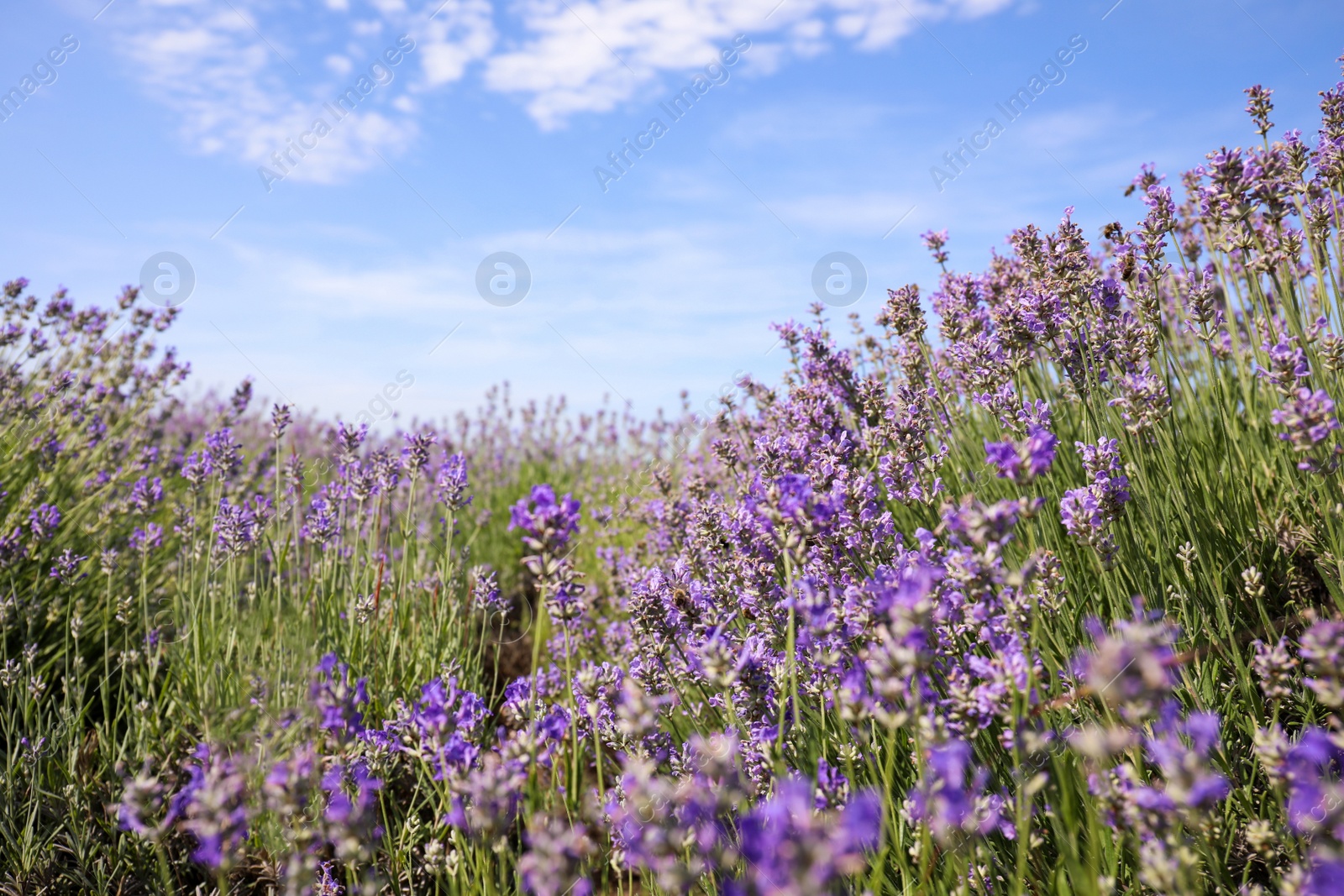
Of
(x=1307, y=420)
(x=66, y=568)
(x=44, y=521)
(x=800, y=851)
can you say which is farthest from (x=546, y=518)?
(x=44, y=521)

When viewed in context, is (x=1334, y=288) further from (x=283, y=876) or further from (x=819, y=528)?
(x=283, y=876)

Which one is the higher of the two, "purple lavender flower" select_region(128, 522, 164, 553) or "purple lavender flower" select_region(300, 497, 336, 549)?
"purple lavender flower" select_region(128, 522, 164, 553)

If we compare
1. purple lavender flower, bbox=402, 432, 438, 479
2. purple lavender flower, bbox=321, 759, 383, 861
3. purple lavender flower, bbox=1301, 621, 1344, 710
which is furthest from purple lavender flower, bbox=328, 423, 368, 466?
purple lavender flower, bbox=1301, 621, 1344, 710

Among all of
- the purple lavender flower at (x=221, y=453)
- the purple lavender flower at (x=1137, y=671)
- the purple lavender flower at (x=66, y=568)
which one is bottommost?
the purple lavender flower at (x=1137, y=671)

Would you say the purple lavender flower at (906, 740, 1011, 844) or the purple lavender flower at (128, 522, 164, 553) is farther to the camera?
the purple lavender flower at (128, 522, 164, 553)

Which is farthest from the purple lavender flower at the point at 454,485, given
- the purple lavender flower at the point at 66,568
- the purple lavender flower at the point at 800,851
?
the purple lavender flower at the point at 800,851

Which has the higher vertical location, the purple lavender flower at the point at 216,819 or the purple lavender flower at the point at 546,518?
the purple lavender flower at the point at 546,518

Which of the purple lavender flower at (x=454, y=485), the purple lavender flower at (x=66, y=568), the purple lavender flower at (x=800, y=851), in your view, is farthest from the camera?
the purple lavender flower at (x=454, y=485)

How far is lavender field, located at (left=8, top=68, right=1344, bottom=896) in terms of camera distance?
1.26 meters

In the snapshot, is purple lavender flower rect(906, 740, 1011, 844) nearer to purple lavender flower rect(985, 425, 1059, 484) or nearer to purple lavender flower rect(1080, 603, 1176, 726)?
purple lavender flower rect(1080, 603, 1176, 726)

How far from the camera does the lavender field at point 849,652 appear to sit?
1.26m

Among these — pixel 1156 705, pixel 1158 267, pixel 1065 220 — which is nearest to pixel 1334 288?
pixel 1158 267

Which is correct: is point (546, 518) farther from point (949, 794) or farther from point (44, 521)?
point (44, 521)

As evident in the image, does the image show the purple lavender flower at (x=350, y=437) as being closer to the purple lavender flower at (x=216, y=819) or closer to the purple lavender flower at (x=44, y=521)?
the purple lavender flower at (x=44, y=521)
